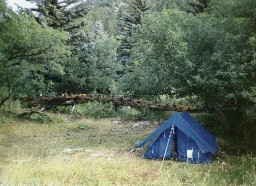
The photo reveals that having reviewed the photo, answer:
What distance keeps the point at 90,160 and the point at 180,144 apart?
140 inches

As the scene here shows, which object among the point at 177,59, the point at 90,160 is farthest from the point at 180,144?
the point at 90,160

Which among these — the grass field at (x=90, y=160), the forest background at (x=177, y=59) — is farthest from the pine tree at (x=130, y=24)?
the grass field at (x=90, y=160)

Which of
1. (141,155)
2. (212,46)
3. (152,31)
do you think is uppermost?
(152,31)

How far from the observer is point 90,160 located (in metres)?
12.0

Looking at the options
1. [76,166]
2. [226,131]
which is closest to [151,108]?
[226,131]

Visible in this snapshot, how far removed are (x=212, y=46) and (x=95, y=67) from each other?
16.3m

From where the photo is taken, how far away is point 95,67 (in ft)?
92.4

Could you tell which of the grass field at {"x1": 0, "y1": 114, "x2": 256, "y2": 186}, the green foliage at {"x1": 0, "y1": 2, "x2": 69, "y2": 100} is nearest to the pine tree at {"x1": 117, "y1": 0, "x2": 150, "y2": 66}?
the grass field at {"x1": 0, "y1": 114, "x2": 256, "y2": 186}

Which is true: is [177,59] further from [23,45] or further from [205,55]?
[23,45]

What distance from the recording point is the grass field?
9.12m

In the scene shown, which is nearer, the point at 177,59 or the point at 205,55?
the point at 205,55

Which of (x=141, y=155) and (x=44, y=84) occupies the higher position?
(x=44, y=84)

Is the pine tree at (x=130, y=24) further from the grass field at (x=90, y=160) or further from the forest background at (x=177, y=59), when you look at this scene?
the grass field at (x=90, y=160)

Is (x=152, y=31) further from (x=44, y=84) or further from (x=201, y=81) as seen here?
(x=44, y=84)
